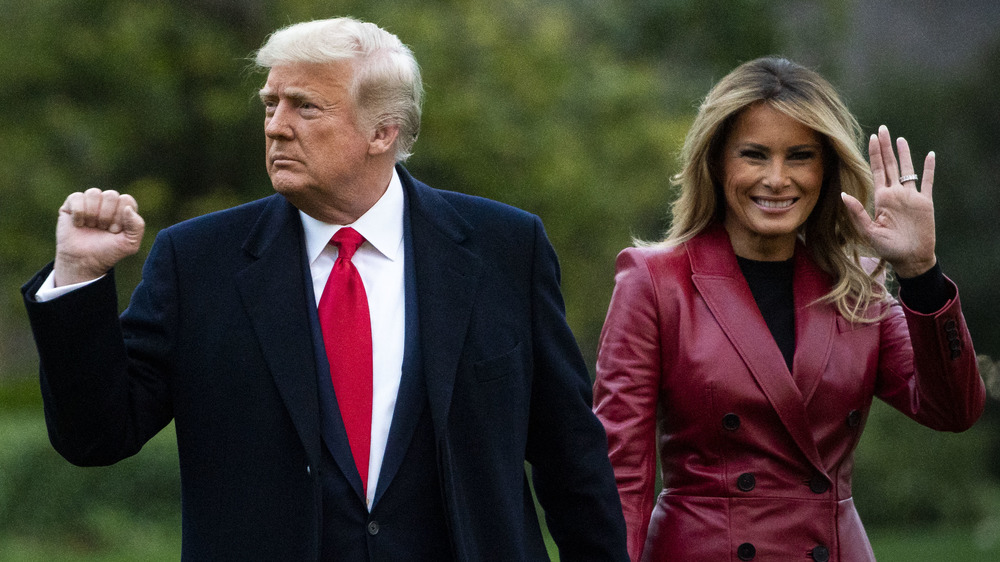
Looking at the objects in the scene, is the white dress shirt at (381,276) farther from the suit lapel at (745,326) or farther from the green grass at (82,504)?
the green grass at (82,504)

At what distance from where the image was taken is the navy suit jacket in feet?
10.1

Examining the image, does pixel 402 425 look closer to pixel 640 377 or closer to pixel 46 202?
pixel 640 377

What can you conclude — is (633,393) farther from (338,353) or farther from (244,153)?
(244,153)

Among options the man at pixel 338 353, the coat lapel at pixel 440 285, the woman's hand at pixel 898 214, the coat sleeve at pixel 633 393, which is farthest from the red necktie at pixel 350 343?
the woman's hand at pixel 898 214

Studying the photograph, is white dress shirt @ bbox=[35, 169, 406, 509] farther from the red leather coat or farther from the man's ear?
the red leather coat

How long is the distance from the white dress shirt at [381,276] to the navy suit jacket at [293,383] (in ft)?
0.14

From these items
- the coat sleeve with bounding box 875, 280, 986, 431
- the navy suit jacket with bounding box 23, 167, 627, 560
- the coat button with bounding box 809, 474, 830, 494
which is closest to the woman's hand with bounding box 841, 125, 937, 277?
the coat sleeve with bounding box 875, 280, 986, 431

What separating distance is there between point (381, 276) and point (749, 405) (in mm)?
1128

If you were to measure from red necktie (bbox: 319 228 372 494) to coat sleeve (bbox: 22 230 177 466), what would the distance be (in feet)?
1.25

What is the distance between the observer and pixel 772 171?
13.3 feet

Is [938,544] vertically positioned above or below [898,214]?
below

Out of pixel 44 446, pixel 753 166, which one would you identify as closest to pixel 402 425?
pixel 753 166

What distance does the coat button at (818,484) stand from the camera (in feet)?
12.8

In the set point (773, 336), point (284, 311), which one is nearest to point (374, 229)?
point (284, 311)
